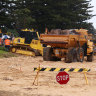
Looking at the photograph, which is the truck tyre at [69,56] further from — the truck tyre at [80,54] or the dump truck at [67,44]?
the truck tyre at [80,54]

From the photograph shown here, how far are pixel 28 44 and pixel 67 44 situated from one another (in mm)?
7636

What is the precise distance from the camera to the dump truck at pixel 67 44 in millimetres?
18500

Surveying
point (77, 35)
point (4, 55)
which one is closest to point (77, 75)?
point (77, 35)

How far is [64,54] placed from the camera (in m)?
19.4

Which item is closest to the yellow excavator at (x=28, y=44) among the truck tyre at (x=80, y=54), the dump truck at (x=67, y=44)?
the dump truck at (x=67, y=44)

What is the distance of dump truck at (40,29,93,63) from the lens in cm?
1850

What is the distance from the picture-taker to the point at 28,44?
25.5m

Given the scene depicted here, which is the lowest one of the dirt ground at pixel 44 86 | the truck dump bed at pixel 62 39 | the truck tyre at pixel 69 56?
the dirt ground at pixel 44 86

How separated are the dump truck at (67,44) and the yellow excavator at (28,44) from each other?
13.8ft

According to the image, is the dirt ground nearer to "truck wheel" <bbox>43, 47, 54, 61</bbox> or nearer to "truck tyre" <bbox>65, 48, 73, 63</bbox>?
"truck tyre" <bbox>65, 48, 73, 63</bbox>

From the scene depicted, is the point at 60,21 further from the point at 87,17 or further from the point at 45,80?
the point at 45,80

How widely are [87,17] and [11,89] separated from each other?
40402 mm

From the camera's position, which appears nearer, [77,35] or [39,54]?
[77,35]

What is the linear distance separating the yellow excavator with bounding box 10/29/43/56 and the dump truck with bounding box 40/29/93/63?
13.8 ft
